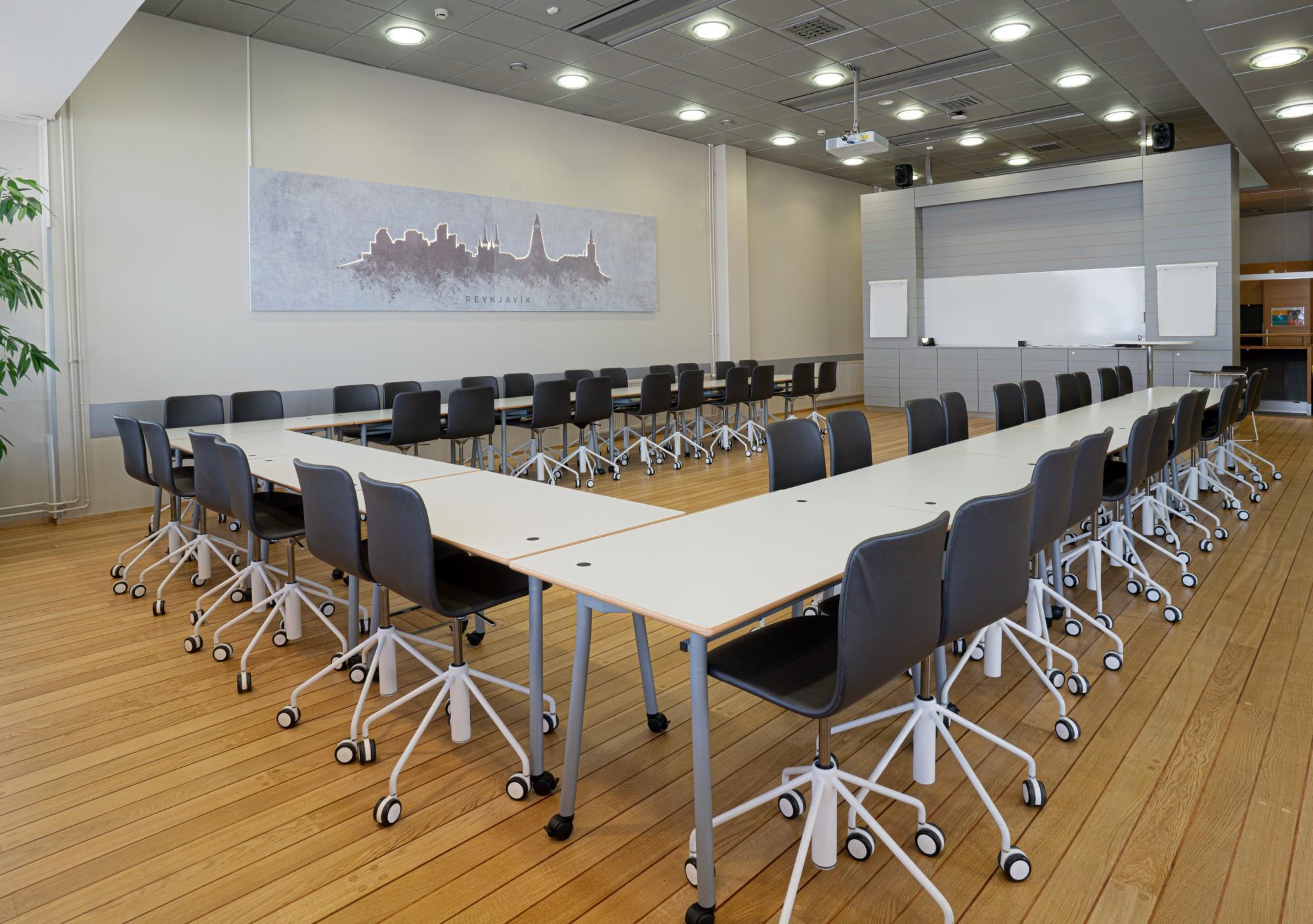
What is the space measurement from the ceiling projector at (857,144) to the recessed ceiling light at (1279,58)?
8.87ft

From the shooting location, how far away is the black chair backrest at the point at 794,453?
342 cm

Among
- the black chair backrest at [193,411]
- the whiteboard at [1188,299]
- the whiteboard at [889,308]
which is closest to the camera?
the black chair backrest at [193,411]

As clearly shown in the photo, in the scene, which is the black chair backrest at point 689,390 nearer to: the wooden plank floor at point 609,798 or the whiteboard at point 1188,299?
the wooden plank floor at point 609,798

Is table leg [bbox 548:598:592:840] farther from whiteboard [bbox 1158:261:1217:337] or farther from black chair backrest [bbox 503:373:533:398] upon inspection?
whiteboard [bbox 1158:261:1217:337]

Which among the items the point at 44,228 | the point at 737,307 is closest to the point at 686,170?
the point at 737,307

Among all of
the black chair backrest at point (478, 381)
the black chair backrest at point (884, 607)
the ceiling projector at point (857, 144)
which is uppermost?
the ceiling projector at point (857, 144)

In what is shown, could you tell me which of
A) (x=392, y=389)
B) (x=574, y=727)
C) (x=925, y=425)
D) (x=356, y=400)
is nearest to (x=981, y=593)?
(x=574, y=727)

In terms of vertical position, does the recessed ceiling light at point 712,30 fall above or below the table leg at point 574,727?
above

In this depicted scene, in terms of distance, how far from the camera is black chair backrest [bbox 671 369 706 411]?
8070 millimetres

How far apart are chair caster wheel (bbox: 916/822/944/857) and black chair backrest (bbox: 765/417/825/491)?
1448 millimetres

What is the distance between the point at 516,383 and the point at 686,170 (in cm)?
385

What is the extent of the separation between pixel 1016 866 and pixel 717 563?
993 mm

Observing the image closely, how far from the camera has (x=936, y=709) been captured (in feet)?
7.61

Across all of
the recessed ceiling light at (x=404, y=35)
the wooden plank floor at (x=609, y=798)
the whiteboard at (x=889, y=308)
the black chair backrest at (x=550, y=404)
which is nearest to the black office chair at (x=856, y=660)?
the wooden plank floor at (x=609, y=798)
